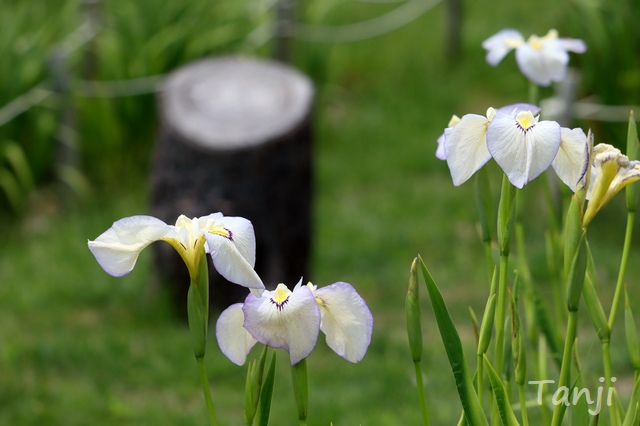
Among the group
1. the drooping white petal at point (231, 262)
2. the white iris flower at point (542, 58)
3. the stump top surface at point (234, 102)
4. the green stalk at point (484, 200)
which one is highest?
the stump top surface at point (234, 102)

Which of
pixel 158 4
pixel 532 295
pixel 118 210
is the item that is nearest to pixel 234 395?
pixel 118 210

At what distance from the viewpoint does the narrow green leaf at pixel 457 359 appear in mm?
1133

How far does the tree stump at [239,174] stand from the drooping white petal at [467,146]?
2.69m

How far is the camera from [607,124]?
458cm

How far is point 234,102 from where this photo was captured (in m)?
4.14

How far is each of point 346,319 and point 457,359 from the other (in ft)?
0.51

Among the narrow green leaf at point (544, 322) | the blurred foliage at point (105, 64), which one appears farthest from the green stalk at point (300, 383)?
the blurred foliage at point (105, 64)

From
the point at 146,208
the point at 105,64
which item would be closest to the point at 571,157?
the point at 146,208

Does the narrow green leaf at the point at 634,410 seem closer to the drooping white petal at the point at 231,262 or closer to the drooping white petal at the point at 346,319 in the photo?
the drooping white petal at the point at 346,319

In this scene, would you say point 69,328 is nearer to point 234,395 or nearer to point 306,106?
point 234,395

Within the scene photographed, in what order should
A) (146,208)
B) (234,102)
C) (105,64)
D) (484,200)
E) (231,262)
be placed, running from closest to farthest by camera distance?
(231,262) < (484,200) < (234,102) < (146,208) < (105,64)

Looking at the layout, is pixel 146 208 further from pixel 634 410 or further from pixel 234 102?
pixel 634 410

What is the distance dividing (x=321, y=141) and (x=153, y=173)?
1.69m

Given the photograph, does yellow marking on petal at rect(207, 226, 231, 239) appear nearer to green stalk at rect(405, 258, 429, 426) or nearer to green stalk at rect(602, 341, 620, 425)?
green stalk at rect(405, 258, 429, 426)
